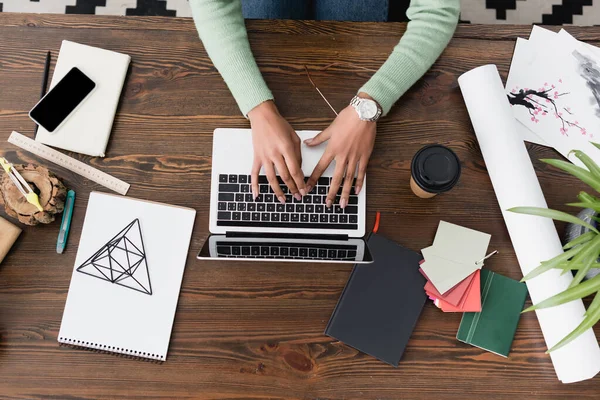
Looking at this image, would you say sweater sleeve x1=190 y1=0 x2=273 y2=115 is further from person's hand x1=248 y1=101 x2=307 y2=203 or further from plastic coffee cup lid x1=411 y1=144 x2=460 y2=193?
plastic coffee cup lid x1=411 y1=144 x2=460 y2=193

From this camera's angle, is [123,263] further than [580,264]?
Yes

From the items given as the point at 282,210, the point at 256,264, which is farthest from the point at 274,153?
the point at 256,264

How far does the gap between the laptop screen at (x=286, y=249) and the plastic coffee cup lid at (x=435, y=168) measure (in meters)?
0.17

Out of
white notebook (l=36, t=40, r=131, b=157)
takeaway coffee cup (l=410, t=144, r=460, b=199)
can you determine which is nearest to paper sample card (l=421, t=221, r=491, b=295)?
takeaway coffee cup (l=410, t=144, r=460, b=199)

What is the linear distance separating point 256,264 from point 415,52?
0.54 metres

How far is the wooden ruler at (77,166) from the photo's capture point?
87cm

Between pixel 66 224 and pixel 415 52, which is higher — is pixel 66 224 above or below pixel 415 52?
below

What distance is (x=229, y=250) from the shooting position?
83 cm

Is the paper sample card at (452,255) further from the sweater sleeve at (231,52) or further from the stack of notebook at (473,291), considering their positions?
the sweater sleeve at (231,52)

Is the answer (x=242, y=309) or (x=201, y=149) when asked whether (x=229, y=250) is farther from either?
(x=201, y=149)

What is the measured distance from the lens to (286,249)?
2.72 feet

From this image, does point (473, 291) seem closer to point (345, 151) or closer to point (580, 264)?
point (580, 264)

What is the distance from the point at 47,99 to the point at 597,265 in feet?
3.47

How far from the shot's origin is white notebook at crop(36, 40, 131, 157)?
87 cm
